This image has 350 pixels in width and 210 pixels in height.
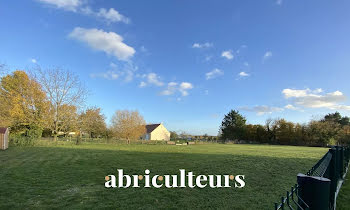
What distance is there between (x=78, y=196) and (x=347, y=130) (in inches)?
1962

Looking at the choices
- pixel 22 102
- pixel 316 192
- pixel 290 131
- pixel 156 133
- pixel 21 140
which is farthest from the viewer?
pixel 156 133

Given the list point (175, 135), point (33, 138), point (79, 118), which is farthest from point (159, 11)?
point (175, 135)

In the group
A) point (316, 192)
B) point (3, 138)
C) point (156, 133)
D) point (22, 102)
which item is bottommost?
point (156, 133)

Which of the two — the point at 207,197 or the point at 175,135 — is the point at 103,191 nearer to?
the point at 207,197

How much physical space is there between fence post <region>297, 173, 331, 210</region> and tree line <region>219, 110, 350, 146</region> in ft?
149

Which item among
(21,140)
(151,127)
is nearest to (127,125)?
(151,127)

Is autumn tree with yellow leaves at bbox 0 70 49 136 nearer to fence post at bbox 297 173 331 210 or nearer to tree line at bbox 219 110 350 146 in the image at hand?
fence post at bbox 297 173 331 210

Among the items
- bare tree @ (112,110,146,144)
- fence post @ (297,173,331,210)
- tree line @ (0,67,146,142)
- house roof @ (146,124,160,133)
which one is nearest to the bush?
tree line @ (0,67,146,142)

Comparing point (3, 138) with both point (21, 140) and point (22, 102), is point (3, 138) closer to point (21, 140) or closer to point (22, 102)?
point (21, 140)

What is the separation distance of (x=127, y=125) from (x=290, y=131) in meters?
36.0

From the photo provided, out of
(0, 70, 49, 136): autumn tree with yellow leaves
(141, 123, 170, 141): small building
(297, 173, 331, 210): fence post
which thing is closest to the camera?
(297, 173, 331, 210): fence post

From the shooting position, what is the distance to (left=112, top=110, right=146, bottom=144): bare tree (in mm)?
39094

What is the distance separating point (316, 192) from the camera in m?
1.40

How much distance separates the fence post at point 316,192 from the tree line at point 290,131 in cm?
4543
